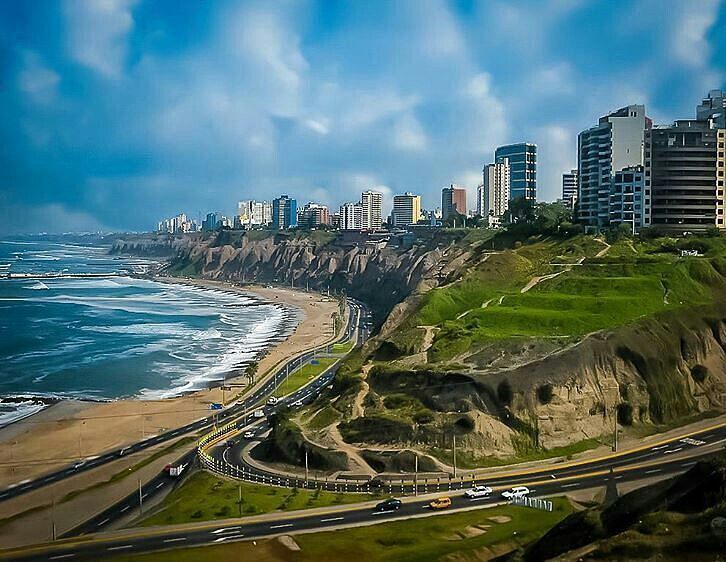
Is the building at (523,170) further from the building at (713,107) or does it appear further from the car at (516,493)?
the car at (516,493)

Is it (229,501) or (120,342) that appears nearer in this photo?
(229,501)

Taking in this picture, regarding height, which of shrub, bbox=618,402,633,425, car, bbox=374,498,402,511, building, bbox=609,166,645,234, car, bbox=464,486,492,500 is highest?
building, bbox=609,166,645,234

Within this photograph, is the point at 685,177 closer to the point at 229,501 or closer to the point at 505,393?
the point at 505,393

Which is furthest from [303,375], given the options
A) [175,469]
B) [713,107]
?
[713,107]

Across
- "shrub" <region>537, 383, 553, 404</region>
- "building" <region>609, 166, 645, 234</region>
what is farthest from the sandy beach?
"building" <region>609, 166, 645, 234</region>

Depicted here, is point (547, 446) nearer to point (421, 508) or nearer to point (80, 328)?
point (421, 508)

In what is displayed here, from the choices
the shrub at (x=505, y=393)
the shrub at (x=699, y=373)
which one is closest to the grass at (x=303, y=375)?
the shrub at (x=505, y=393)

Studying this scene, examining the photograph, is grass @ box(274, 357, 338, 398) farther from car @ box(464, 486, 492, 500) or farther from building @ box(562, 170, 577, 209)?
building @ box(562, 170, 577, 209)
